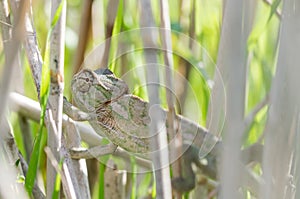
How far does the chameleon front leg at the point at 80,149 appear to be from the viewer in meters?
0.91

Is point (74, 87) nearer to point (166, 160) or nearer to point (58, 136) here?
point (58, 136)

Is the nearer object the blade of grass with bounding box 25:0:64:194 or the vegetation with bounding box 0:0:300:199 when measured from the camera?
the vegetation with bounding box 0:0:300:199

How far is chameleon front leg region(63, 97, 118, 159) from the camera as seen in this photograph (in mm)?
907

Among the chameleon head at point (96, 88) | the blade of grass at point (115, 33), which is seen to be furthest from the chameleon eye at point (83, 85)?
the blade of grass at point (115, 33)

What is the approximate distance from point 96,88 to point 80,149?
14cm

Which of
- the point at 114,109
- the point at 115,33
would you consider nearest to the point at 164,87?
the point at 114,109

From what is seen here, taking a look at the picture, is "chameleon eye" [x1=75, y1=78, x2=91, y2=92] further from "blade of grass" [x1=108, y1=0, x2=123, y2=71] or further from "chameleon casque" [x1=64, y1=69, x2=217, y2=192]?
"blade of grass" [x1=108, y1=0, x2=123, y2=71]

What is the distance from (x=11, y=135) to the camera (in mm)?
923

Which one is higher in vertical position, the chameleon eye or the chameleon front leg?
the chameleon eye

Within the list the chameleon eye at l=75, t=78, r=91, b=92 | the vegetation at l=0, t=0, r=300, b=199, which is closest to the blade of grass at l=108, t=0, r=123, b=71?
the vegetation at l=0, t=0, r=300, b=199

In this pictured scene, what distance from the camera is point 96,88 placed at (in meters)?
0.87

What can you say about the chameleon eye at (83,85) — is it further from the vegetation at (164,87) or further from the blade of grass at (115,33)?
the blade of grass at (115,33)

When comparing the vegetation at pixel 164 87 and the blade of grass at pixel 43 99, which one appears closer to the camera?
the vegetation at pixel 164 87

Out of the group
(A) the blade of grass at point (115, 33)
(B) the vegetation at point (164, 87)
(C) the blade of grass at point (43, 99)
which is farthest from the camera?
(A) the blade of grass at point (115, 33)
